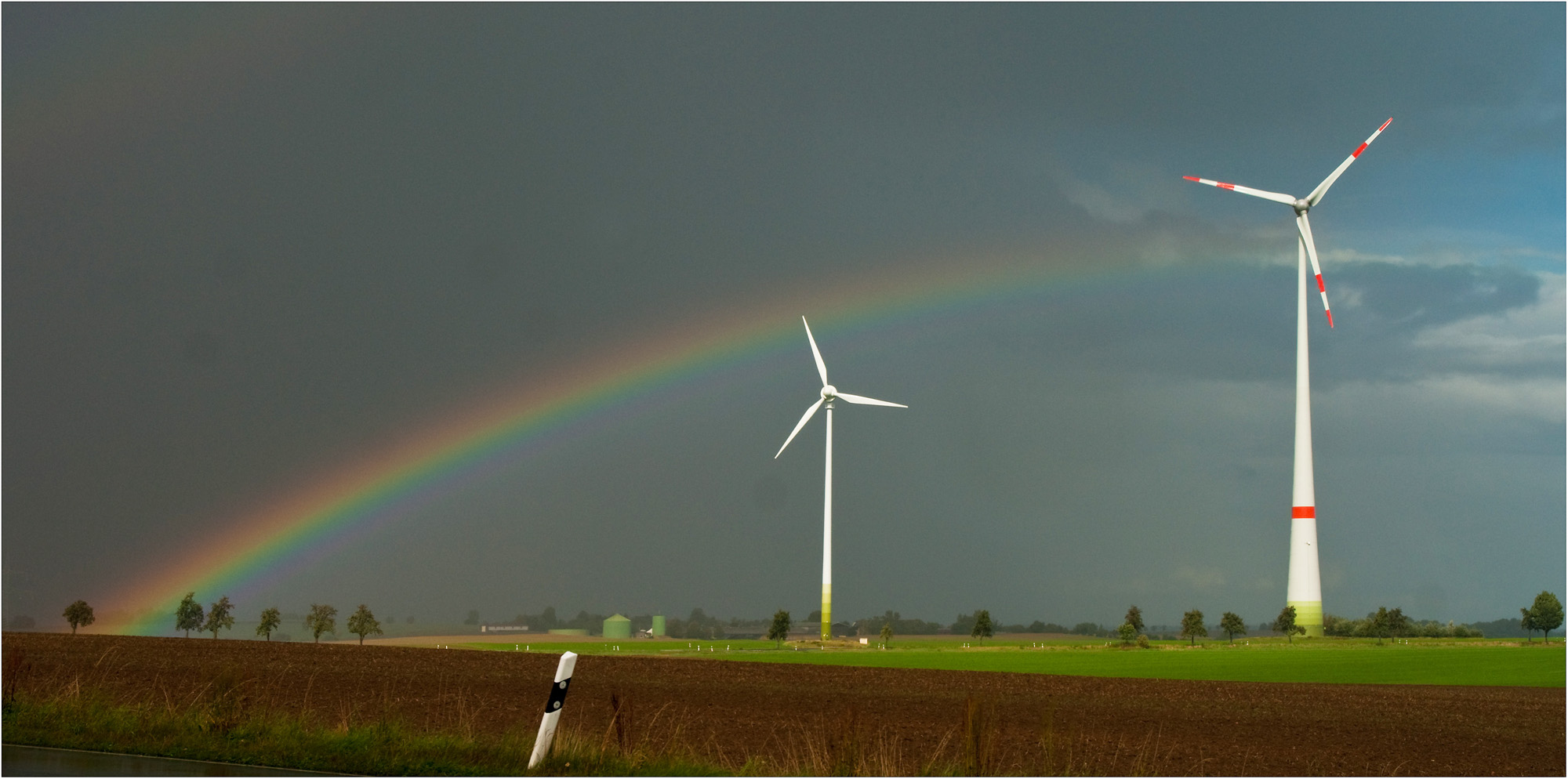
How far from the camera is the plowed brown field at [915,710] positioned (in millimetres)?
19359

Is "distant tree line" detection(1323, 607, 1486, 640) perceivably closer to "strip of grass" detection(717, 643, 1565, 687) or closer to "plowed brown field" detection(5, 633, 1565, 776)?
"strip of grass" detection(717, 643, 1565, 687)

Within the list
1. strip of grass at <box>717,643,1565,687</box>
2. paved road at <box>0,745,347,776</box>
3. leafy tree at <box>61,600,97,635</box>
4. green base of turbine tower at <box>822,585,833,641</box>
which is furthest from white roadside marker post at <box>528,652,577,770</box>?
green base of turbine tower at <box>822,585,833,641</box>

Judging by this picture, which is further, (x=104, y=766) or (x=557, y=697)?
(x=557, y=697)

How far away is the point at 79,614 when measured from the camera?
3061 inches

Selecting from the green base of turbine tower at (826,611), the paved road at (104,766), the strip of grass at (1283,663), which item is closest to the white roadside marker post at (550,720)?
the paved road at (104,766)

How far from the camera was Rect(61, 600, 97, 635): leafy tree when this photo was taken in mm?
76562

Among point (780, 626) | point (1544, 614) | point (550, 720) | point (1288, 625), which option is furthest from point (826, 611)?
point (550, 720)

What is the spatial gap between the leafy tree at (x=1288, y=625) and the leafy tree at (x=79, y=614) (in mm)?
91009

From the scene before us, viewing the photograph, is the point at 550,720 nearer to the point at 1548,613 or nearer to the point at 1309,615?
the point at 1309,615

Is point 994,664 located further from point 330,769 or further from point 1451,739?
point 330,769

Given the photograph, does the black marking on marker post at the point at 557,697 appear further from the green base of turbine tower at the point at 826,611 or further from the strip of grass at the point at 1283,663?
the green base of turbine tower at the point at 826,611

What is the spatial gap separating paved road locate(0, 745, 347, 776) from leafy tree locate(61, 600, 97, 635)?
70607 mm

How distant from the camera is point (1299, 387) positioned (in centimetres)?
10906

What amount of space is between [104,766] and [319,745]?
8.89ft
